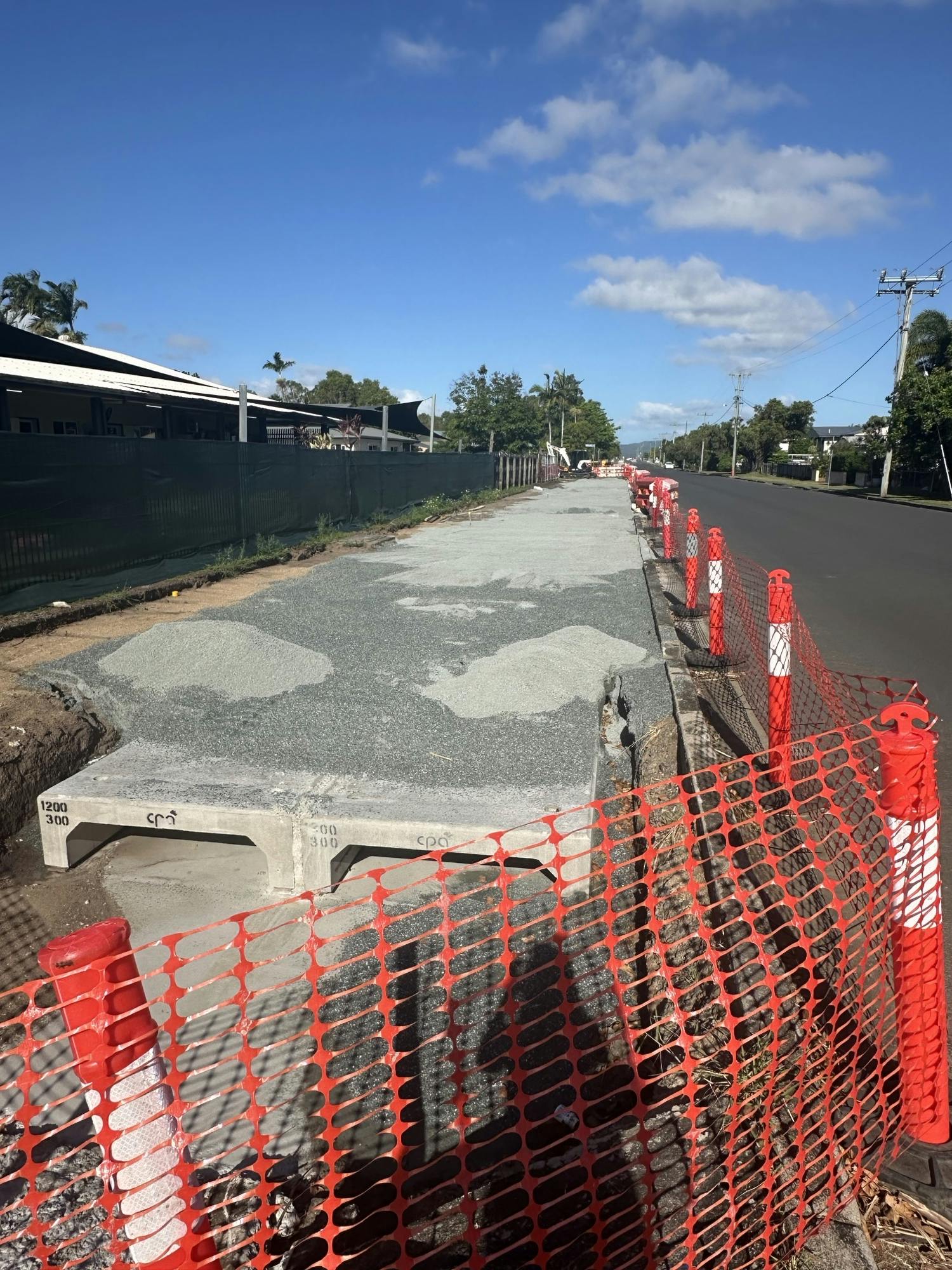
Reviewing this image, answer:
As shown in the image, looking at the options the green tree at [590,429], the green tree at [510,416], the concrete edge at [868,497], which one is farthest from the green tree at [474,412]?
the green tree at [590,429]

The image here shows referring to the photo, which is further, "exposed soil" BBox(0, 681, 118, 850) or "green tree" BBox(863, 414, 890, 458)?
"green tree" BBox(863, 414, 890, 458)

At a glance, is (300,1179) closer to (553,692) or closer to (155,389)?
(553,692)

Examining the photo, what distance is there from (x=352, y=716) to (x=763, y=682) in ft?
11.3

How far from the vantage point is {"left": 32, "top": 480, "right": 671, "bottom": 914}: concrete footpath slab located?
4461 mm

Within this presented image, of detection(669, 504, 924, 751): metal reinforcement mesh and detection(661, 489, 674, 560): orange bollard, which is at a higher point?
detection(661, 489, 674, 560): orange bollard

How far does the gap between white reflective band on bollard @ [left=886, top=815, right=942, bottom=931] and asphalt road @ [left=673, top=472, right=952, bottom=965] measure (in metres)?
1.26

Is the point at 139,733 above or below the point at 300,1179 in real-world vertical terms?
above

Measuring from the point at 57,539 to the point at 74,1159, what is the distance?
944 centimetres

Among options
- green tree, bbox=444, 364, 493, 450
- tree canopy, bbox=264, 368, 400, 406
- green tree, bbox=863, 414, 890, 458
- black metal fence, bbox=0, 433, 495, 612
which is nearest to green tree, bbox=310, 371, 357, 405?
tree canopy, bbox=264, 368, 400, 406

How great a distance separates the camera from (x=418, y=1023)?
10.7 ft

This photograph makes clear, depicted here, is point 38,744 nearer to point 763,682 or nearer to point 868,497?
point 763,682

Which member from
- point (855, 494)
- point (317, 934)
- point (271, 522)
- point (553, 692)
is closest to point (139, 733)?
point (317, 934)

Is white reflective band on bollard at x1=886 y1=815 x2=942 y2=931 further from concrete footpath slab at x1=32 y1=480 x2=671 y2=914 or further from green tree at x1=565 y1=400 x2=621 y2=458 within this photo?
green tree at x1=565 y1=400 x2=621 y2=458

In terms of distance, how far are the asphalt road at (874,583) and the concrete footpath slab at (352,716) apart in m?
1.92
